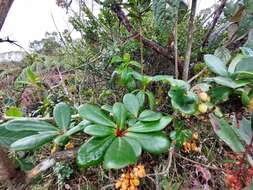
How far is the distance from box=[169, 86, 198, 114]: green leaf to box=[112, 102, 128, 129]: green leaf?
0.06 metres

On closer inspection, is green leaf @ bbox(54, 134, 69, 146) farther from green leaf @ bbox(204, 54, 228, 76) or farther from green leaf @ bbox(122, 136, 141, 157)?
green leaf @ bbox(204, 54, 228, 76)

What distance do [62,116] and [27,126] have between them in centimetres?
5

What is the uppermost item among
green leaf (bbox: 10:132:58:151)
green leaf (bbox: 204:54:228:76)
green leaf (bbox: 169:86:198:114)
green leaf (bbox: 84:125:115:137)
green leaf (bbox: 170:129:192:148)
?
→ green leaf (bbox: 204:54:228:76)

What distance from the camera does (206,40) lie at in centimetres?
87

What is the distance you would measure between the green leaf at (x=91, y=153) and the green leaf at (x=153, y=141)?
3cm

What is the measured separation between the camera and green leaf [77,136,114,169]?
30cm

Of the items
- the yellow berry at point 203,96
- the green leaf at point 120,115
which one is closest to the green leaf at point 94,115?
the green leaf at point 120,115

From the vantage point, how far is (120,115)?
0.34 meters

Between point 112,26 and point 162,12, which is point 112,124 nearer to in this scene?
point 162,12

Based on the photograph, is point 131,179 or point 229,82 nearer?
point 229,82

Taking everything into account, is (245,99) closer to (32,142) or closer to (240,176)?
(240,176)

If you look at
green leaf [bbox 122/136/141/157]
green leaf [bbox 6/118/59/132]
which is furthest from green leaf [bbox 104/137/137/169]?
green leaf [bbox 6/118/59/132]

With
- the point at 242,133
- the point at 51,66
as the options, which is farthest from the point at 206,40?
the point at 51,66

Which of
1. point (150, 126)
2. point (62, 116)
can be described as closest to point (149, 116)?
point (150, 126)
